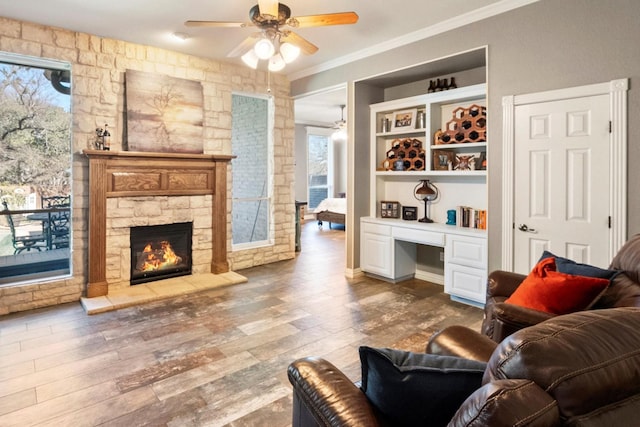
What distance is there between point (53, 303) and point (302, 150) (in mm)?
7856

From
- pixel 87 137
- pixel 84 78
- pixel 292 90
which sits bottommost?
pixel 87 137

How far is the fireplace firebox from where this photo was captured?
4.70 meters

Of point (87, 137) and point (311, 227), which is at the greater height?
point (87, 137)

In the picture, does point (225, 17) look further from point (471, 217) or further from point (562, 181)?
point (562, 181)

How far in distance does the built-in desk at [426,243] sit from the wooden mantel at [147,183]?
196cm

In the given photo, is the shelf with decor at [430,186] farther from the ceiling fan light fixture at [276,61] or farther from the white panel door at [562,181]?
the ceiling fan light fixture at [276,61]

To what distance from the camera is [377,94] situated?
17.4ft

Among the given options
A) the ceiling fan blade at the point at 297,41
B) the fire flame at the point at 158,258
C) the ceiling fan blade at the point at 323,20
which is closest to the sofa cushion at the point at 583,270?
the ceiling fan blade at the point at 323,20

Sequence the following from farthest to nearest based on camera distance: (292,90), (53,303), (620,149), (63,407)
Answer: (292,90)
(53,303)
(620,149)
(63,407)

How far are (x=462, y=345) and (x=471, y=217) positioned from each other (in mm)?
2815

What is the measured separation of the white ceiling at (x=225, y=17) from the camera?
348 centimetres

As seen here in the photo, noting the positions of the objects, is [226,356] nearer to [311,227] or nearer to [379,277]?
[379,277]

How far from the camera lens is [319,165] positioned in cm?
1160

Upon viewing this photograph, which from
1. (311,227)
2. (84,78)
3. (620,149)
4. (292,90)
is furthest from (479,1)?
(311,227)
